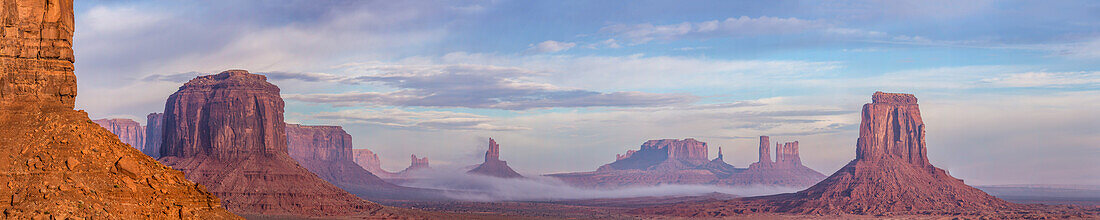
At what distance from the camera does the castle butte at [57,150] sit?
41094mm

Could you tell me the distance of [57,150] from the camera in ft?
140

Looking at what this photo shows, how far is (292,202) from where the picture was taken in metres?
186

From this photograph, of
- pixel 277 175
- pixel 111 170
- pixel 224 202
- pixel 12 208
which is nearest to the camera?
pixel 12 208

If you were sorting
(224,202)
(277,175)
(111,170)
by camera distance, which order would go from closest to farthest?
(111,170)
(224,202)
(277,175)

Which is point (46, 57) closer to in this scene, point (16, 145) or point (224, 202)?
point (16, 145)

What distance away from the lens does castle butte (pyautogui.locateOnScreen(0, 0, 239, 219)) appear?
41094mm

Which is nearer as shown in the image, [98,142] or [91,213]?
[91,213]

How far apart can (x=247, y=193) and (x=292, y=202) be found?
8.16m

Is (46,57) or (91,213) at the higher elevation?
(46,57)

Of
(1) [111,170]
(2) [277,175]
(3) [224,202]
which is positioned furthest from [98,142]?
(2) [277,175]

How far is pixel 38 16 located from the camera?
44562mm

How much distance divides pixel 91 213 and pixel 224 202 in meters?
142

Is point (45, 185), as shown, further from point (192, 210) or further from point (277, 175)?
point (277, 175)

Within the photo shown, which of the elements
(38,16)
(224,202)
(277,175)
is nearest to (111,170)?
(38,16)
